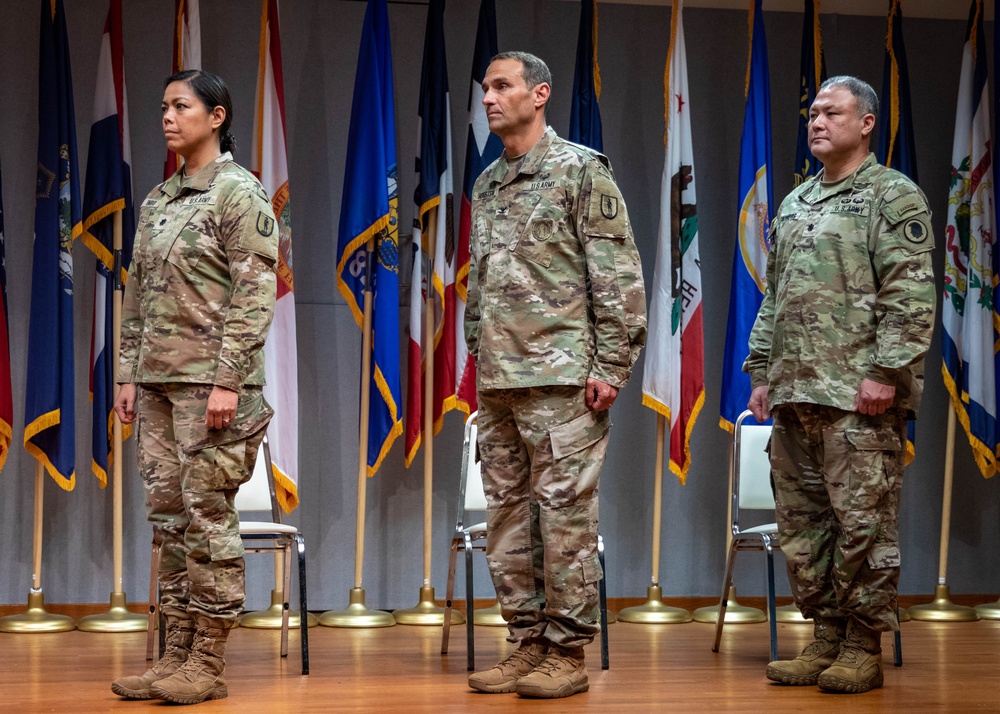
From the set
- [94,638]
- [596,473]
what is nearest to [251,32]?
[94,638]

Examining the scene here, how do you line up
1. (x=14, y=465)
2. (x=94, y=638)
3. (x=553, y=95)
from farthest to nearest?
(x=553, y=95), (x=14, y=465), (x=94, y=638)

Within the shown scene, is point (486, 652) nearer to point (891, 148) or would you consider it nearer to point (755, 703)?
point (755, 703)

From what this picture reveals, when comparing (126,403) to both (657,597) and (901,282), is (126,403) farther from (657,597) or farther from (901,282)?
(657,597)

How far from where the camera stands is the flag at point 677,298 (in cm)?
535

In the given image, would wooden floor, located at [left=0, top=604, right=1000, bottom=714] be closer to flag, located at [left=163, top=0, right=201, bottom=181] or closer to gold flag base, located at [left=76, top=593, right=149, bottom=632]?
gold flag base, located at [left=76, top=593, right=149, bottom=632]

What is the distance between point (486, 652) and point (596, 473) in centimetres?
124

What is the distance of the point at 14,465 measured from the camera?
5.23 meters

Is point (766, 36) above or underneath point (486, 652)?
above

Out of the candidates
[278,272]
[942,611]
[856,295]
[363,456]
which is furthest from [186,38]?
[942,611]

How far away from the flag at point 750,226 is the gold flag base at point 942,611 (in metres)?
1.27

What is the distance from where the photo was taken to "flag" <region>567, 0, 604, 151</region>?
5.36 meters

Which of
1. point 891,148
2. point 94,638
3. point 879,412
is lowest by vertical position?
point 94,638

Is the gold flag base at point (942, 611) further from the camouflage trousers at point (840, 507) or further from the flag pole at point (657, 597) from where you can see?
the camouflage trousers at point (840, 507)

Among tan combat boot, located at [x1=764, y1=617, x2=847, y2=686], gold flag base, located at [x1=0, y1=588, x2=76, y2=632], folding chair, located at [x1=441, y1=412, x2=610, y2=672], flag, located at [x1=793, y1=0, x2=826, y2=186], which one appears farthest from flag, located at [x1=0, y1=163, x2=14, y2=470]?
flag, located at [x1=793, y1=0, x2=826, y2=186]
